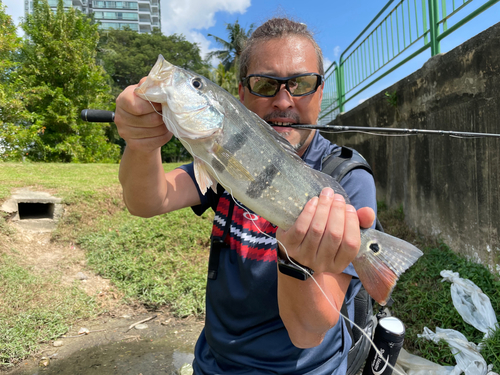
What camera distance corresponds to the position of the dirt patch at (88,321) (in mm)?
3725

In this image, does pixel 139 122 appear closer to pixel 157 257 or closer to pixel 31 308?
pixel 31 308

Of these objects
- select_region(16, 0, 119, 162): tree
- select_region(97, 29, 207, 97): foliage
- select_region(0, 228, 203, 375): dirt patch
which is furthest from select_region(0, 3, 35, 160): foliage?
select_region(97, 29, 207, 97): foliage

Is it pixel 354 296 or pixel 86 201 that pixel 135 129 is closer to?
pixel 354 296

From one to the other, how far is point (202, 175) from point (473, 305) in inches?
127

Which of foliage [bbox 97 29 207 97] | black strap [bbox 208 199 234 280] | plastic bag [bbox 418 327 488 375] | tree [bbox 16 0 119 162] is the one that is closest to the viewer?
black strap [bbox 208 199 234 280]

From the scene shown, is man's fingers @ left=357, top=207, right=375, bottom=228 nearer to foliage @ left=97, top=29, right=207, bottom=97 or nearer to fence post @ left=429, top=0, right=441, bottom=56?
fence post @ left=429, top=0, right=441, bottom=56

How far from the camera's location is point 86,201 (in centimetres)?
682

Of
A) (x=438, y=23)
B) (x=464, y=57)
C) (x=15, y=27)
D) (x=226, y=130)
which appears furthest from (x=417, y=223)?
(x=15, y=27)

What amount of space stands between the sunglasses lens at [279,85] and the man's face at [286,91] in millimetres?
30

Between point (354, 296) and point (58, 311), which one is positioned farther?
point (58, 311)

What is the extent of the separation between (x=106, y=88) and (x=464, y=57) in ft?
59.9

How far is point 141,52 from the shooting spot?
4156 centimetres

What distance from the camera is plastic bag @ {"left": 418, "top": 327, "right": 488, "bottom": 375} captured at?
9.21ft

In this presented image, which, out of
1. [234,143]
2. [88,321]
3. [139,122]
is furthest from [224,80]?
[234,143]
